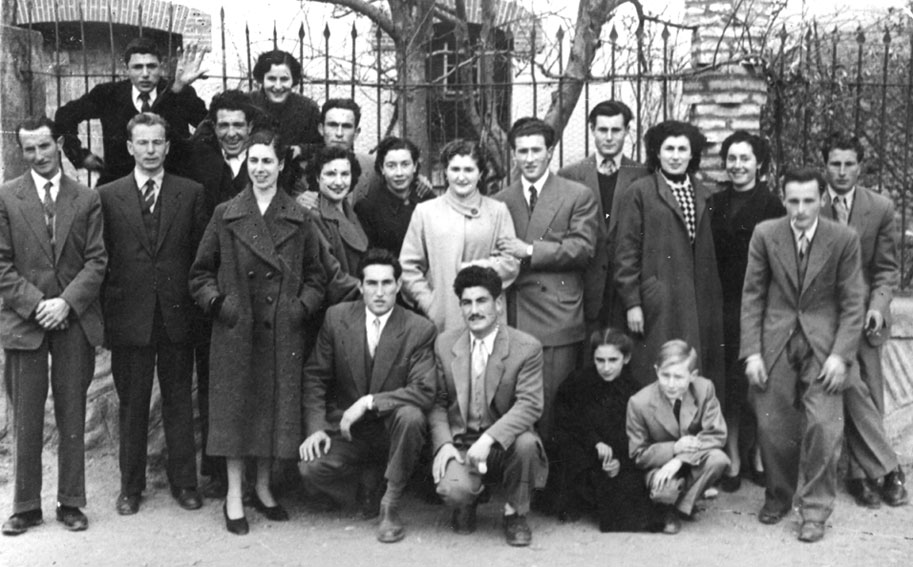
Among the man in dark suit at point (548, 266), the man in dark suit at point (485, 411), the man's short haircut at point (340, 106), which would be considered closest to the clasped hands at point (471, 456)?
the man in dark suit at point (485, 411)

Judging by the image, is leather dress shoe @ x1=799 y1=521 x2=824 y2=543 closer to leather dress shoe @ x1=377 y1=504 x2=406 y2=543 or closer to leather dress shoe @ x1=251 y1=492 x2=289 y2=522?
leather dress shoe @ x1=377 y1=504 x2=406 y2=543

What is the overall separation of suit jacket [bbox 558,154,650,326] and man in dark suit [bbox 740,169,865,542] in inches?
28.4

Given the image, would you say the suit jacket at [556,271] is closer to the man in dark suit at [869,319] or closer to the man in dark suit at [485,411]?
the man in dark suit at [485,411]

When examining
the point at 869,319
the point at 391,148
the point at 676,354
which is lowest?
the point at 676,354

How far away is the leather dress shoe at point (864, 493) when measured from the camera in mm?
5480

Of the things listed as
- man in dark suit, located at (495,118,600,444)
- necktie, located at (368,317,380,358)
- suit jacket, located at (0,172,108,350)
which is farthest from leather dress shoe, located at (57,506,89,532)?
man in dark suit, located at (495,118,600,444)

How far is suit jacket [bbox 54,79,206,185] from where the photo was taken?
578 centimetres

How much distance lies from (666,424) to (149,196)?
271 cm

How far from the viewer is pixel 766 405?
5.23 metres

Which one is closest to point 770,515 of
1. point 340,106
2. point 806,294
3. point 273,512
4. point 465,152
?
point 806,294

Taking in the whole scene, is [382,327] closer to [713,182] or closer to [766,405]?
[766,405]

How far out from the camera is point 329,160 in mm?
5422

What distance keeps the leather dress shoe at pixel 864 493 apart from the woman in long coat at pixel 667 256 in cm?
96

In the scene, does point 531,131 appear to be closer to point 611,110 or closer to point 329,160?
point 611,110
